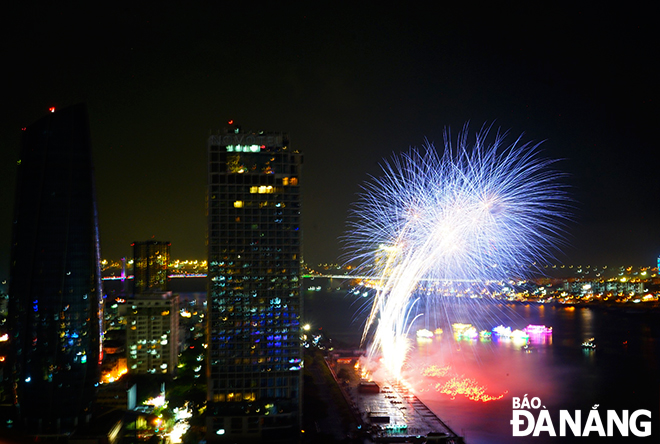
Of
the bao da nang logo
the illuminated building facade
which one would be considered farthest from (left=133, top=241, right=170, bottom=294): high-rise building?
the bao da nang logo

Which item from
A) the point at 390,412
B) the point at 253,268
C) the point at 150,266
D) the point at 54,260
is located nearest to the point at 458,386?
the point at 390,412

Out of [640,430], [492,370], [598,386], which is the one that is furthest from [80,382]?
[598,386]

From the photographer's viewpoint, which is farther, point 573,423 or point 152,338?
point 152,338

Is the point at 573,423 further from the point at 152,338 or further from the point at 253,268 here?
the point at 152,338

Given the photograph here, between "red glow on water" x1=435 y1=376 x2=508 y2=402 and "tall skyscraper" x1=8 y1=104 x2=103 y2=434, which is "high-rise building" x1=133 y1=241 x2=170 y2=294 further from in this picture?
"red glow on water" x1=435 y1=376 x2=508 y2=402

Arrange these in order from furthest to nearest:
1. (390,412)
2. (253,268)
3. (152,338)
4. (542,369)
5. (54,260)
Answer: (152,338), (542,369), (54,260), (390,412), (253,268)

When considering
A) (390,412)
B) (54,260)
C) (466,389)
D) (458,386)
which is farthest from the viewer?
(458,386)

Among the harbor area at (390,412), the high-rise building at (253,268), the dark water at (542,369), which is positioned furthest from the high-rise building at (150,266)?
the high-rise building at (253,268)
